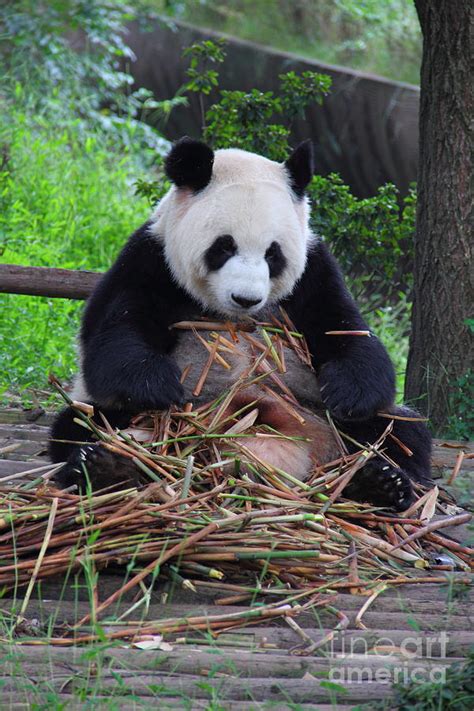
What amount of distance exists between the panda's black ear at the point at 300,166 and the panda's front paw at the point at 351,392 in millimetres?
697

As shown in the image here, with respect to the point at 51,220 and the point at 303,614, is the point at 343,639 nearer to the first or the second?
the point at 303,614

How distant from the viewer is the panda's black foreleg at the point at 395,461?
3139 mm

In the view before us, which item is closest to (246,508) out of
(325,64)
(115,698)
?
(115,698)

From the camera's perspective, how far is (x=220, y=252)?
134 inches

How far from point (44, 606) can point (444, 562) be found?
1.18 m

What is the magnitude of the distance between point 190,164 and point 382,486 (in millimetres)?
1301

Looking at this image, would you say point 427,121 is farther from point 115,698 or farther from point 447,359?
point 115,698

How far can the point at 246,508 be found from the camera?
2904 mm

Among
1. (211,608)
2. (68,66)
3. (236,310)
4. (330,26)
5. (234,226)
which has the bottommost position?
(68,66)

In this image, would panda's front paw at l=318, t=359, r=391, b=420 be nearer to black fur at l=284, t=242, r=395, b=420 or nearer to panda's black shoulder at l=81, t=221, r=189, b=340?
black fur at l=284, t=242, r=395, b=420

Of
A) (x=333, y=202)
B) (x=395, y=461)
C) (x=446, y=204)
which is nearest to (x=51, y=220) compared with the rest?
(x=333, y=202)

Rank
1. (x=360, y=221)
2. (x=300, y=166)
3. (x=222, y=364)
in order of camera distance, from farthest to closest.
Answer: (x=360, y=221) < (x=300, y=166) < (x=222, y=364)

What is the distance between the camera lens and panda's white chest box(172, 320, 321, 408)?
11.5ft

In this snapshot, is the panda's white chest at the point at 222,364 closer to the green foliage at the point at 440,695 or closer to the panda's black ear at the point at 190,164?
the panda's black ear at the point at 190,164
